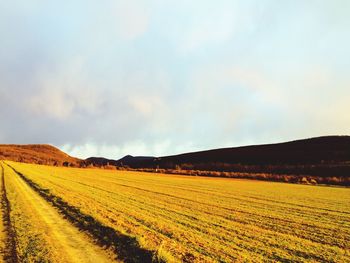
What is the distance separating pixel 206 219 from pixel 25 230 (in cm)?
775

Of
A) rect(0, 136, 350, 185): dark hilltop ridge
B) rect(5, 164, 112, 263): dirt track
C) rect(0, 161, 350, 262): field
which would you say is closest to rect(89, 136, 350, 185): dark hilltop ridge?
rect(0, 136, 350, 185): dark hilltop ridge

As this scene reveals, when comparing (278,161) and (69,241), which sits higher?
(278,161)

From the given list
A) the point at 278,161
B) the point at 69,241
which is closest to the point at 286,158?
the point at 278,161

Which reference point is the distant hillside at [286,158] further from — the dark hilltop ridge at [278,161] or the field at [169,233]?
the field at [169,233]

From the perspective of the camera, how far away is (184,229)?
42.0 ft

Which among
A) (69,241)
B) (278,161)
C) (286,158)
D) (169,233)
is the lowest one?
(69,241)

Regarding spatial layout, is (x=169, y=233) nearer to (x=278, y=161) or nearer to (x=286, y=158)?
(x=278, y=161)

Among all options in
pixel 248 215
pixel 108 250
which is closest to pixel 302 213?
pixel 248 215

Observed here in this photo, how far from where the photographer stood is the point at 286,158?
102 metres

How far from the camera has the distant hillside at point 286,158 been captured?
8480 centimetres

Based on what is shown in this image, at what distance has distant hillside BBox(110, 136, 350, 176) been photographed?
A: 84800 mm

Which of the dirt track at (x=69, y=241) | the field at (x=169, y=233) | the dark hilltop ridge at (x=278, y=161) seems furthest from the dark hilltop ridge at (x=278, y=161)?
the dirt track at (x=69, y=241)

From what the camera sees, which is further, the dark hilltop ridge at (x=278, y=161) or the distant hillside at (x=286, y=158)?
the distant hillside at (x=286, y=158)

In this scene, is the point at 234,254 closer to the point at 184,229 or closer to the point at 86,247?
the point at 184,229
